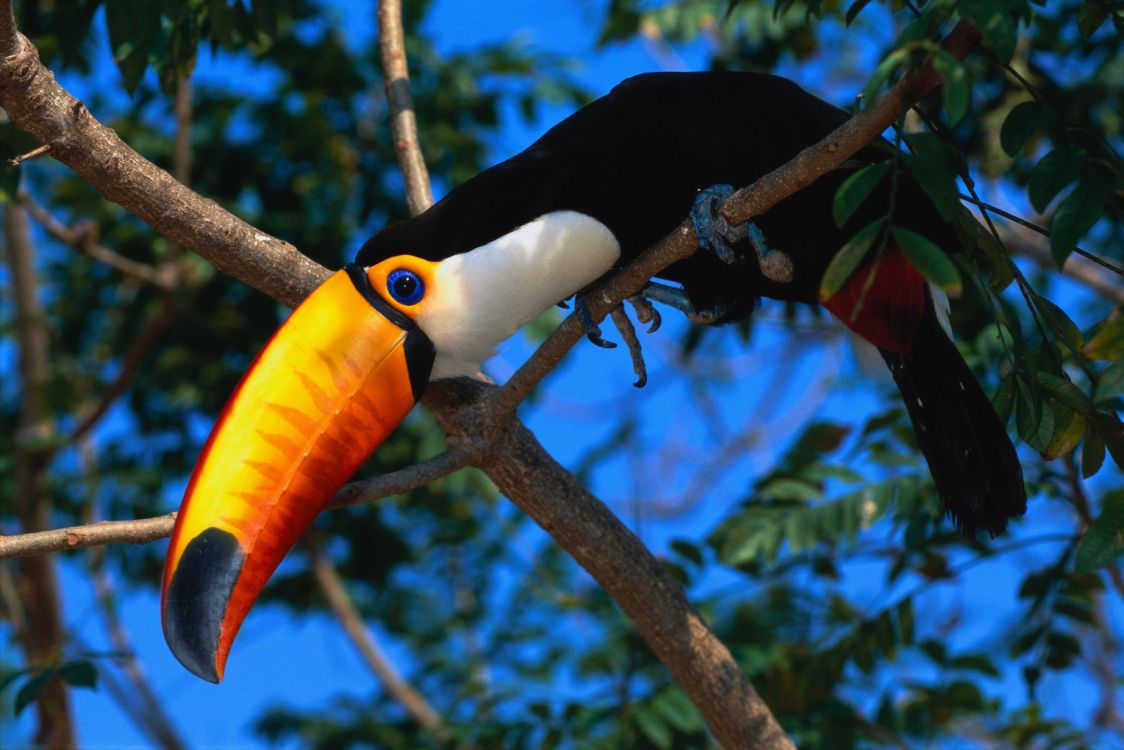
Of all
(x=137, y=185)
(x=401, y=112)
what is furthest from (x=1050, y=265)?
(x=137, y=185)

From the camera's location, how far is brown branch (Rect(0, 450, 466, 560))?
2.46 meters

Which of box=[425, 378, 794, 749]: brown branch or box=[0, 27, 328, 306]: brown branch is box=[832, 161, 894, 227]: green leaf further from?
box=[0, 27, 328, 306]: brown branch

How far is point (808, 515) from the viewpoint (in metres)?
3.72

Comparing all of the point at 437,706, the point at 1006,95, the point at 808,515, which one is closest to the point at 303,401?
the point at 808,515

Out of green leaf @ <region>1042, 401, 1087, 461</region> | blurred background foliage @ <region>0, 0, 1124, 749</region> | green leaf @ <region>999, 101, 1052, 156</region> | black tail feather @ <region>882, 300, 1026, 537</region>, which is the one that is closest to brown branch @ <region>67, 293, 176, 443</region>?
blurred background foliage @ <region>0, 0, 1124, 749</region>

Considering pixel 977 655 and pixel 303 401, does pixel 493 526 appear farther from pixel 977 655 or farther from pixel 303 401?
pixel 303 401

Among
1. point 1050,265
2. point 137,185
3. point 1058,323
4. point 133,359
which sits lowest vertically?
point 1058,323

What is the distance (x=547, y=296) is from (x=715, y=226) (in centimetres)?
42

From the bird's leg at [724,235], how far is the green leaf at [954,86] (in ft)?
3.01

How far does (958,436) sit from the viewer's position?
10.4 feet

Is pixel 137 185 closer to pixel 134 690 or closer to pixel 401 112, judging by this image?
pixel 401 112

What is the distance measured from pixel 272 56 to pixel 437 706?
9.99ft

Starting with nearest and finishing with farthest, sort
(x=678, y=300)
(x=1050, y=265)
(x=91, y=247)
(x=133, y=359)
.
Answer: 1. (x=678, y=300)
2. (x=91, y=247)
3. (x=133, y=359)
4. (x=1050, y=265)

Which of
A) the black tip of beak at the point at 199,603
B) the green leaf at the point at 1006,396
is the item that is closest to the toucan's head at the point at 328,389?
the black tip of beak at the point at 199,603
